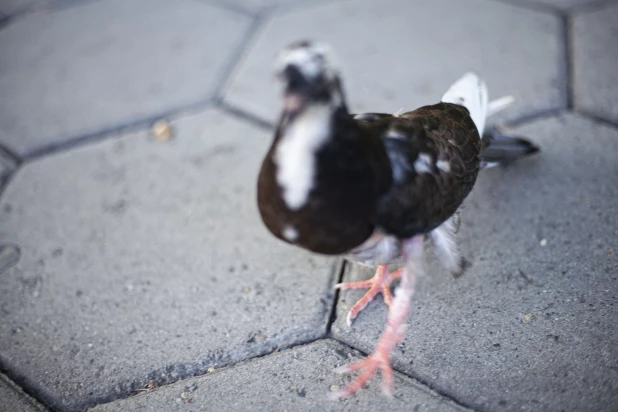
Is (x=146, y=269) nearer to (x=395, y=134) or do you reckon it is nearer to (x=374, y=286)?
(x=374, y=286)

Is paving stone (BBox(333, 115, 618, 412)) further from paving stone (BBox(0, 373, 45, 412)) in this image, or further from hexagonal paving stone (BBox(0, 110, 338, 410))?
paving stone (BBox(0, 373, 45, 412))

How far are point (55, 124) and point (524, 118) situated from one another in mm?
3377

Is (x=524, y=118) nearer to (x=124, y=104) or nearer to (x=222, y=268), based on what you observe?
(x=222, y=268)

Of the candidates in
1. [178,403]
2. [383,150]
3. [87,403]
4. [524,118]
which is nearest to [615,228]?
[524,118]

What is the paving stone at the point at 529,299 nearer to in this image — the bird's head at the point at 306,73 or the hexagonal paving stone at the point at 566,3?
the bird's head at the point at 306,73

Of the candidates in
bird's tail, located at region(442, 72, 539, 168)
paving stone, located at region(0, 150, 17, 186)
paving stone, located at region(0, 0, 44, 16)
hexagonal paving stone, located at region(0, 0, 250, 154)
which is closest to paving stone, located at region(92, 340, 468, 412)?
bird's tail, located at region(442, 72, 539, 168)

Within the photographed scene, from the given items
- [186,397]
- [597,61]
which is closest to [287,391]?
[186,397]

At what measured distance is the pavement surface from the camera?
238cm

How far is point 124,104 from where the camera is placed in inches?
160

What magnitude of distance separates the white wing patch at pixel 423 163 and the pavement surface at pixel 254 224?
2.45 feet

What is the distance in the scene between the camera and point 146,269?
2.99m

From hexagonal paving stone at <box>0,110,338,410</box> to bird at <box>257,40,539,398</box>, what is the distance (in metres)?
0.54

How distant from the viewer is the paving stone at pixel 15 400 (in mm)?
2406

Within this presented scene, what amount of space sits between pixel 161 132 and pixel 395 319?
2307mm
